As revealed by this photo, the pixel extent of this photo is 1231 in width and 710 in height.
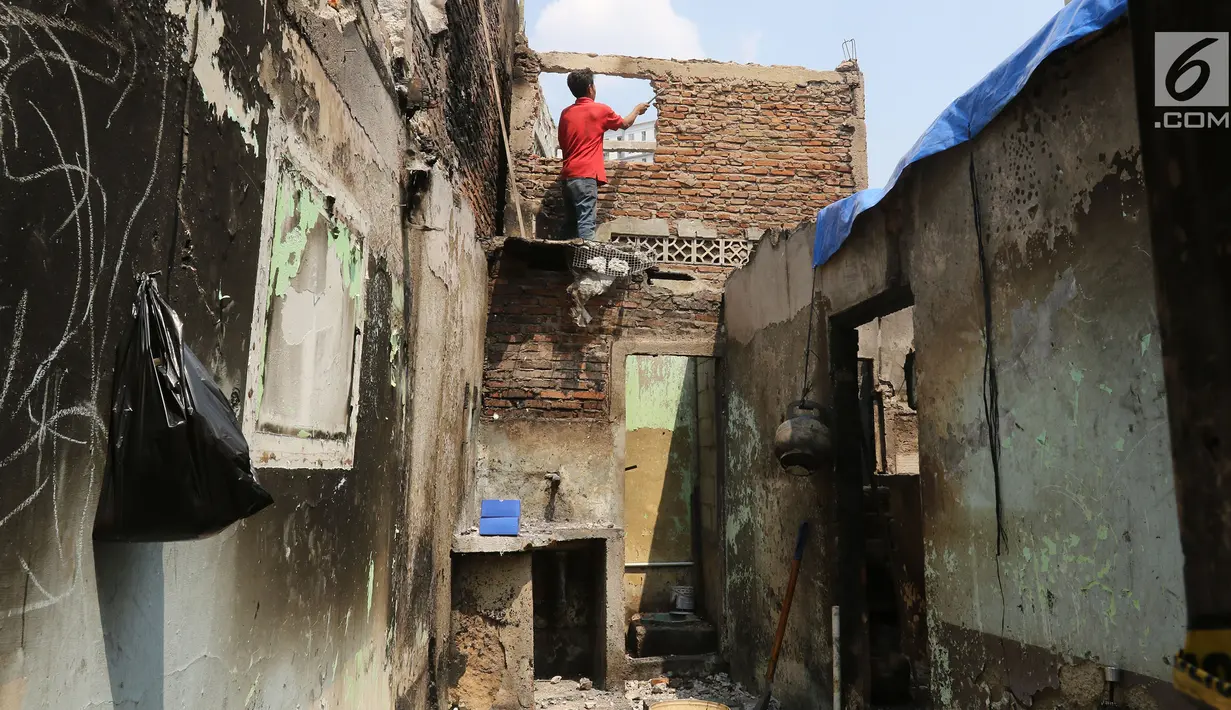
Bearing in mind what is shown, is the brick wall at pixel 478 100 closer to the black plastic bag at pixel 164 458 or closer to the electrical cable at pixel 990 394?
the electrical cable at pixel 990 394

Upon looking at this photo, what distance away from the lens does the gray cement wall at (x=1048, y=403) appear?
7.88ft

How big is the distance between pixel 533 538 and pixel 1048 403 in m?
3.62

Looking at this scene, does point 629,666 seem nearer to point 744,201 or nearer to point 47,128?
point 744,201

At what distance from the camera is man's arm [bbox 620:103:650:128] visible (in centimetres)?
760

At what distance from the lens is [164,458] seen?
1.34 m

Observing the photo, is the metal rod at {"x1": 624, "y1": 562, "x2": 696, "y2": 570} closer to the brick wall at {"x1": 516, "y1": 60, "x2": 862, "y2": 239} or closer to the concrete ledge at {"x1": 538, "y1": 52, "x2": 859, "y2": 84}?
the brick wall at {"x1": 516, "y1": 60, "x2": 862, "y2": 239}

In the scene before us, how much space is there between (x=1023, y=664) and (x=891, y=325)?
4254 millimetres

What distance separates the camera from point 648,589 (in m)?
8.60

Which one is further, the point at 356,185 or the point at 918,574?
the point at 918,574

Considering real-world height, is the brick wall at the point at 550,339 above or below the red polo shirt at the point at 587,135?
below

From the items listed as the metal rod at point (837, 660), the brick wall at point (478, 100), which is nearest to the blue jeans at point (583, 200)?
the brick wall at point (478, 100)

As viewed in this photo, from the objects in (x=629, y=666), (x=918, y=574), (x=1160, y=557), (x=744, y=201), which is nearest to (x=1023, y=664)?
(x=1160, y=557)

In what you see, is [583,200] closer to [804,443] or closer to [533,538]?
[533,538]

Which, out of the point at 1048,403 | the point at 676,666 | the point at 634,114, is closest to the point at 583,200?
the point at 634,114
